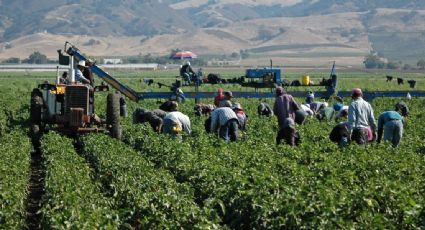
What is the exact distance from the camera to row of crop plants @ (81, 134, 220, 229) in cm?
1074

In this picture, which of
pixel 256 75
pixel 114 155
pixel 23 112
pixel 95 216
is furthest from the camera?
pixel 256 75

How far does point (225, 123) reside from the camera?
1958cm

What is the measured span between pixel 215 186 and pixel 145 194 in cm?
147

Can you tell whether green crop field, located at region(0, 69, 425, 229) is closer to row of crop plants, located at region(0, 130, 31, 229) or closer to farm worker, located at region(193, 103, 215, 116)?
row of crop plants, located at region(0, 130, 31, 229)

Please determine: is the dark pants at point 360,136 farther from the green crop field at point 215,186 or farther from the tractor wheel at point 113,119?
the tractor wheel at point 113,119

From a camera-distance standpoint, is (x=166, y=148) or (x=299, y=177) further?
(x=166, y=148)

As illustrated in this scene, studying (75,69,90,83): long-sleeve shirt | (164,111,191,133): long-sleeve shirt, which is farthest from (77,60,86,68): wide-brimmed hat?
(164,111,191,133): long-sleeve shirt

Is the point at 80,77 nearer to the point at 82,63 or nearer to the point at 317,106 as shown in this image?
the point at 82,63

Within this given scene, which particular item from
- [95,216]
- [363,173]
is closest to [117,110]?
[363,173]

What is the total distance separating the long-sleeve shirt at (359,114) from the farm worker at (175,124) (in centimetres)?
409

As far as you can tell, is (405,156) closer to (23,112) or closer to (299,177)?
(299,177)

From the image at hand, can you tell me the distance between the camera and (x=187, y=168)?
49.8ft

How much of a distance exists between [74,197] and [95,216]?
1372mm

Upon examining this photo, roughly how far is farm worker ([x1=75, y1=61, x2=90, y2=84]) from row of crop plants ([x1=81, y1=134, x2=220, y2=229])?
630 centimetres
